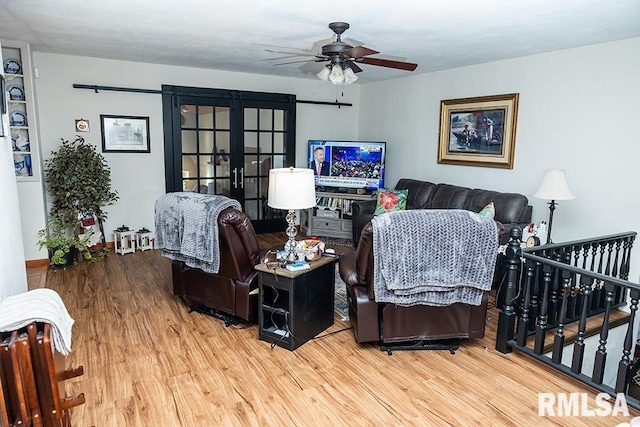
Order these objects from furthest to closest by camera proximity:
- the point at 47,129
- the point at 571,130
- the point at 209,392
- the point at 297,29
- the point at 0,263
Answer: the point at 47,129 < the point at 571,130 < the point at 297,29 < the point at 209,392 < the point at 0,263

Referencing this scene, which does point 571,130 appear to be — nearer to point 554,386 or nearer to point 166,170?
point 554,386

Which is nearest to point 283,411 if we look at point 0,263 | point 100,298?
point 0,263

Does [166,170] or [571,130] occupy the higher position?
[571,130]

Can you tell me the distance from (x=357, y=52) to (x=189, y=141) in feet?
11.3

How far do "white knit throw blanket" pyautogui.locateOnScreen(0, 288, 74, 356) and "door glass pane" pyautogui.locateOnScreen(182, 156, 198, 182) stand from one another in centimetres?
421

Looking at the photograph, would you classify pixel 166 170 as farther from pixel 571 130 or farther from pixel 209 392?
pixel 571 130

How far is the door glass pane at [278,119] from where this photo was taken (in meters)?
6.61

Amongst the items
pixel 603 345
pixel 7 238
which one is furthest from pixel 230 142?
pixel 603 345

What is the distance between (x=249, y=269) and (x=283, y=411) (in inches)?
47.6

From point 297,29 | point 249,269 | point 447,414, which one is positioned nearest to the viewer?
point 447,414

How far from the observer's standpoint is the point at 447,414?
2.38 metres

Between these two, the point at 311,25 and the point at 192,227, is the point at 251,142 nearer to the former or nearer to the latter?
the point at 311,25

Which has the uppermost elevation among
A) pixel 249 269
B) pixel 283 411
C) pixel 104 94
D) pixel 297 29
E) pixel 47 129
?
pixel 297 29

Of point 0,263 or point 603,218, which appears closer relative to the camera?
point 0,263
